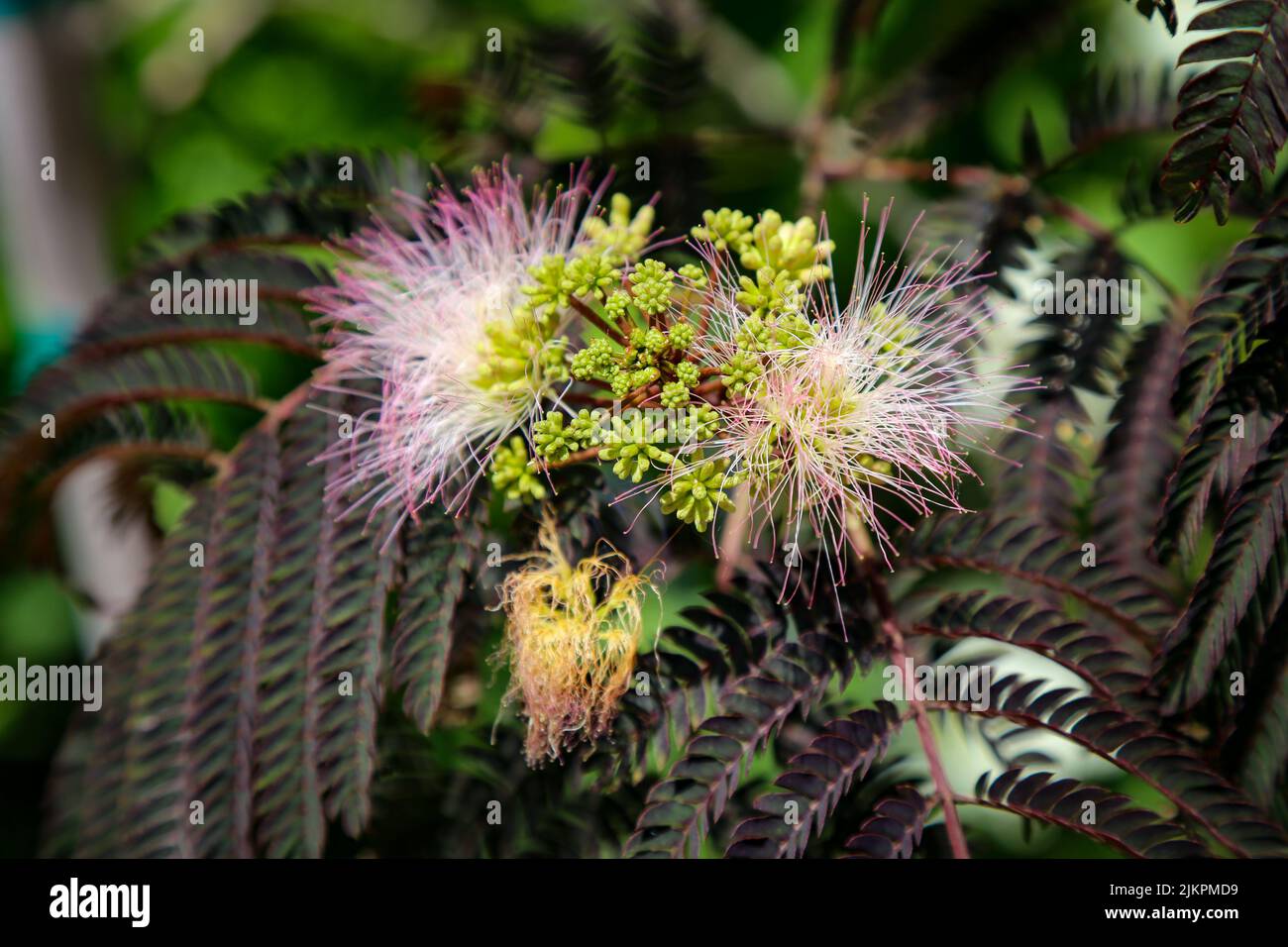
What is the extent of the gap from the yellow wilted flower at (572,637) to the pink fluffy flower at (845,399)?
21cm

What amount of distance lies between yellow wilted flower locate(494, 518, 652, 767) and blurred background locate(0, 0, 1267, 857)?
56 centimetres

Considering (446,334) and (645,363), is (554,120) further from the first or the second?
(645,363)

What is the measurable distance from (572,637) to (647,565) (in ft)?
0.46

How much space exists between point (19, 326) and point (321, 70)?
1.19 m

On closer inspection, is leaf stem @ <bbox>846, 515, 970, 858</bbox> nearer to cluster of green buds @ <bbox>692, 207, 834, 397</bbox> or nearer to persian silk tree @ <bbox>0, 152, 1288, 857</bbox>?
persian silk tree @ <bbox>0, 152, 1288, 857</bbox>

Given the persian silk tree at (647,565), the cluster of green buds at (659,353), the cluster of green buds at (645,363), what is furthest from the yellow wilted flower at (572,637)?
the cluster of green buds at (645,363)

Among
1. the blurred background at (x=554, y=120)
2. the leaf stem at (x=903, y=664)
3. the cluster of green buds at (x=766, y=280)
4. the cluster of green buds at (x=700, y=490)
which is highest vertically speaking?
the blurred background at (x=554, y=120)

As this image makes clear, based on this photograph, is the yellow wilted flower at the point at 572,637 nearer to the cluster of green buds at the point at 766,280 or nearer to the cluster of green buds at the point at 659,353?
the cluster of green buds at the point at 659,353

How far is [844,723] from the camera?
1.17 metres

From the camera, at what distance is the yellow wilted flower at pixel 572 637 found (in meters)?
1.17

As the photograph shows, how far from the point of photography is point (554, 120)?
7.38ft

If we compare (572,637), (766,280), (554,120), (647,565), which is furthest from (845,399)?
(554,120)

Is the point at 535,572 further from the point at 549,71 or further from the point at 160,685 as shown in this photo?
the point at 549,71

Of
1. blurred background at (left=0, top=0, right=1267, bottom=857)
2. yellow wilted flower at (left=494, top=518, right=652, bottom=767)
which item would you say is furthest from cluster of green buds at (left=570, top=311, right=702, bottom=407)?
blurred background at (left=0, top=0, right=1267, bottom=857)
